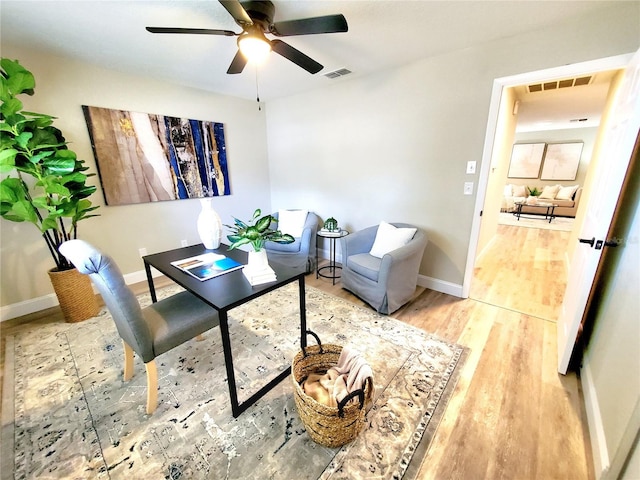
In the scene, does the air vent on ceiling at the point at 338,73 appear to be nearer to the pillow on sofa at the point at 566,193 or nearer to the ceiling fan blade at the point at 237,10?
the ceiling fan blade at the point at 237,10

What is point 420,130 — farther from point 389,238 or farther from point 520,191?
point 520,191

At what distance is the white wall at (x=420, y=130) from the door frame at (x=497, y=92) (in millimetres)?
42

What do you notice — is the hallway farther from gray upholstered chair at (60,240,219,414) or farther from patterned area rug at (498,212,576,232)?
gray upholstered chair at (60,240,219,414)

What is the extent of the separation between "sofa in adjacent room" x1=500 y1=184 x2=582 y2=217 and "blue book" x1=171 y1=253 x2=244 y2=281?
7706 mm

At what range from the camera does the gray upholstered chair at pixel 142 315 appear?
1203mm

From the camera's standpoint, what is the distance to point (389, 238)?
260 cm

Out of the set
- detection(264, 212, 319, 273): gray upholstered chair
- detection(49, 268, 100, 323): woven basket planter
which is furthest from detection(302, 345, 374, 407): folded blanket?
detection(49, 268, 100, 323): woven basket planter

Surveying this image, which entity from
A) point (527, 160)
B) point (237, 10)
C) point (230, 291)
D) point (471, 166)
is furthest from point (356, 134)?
point (527, 160)

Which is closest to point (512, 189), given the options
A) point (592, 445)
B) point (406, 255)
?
point (406, 255)

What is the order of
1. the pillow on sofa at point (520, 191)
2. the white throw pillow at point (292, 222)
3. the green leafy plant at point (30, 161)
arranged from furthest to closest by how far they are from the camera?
1. the pillow on sofa at point (520, 191)
2. the white throw pillow at point (292, 222)
3. the green leafy plant at point (30, 161)

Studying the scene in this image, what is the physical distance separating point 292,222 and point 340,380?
2414mm

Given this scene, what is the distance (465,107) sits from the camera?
2.29 m

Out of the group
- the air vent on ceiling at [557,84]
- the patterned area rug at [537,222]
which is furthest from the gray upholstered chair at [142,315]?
the patterned area rug at [537,222]

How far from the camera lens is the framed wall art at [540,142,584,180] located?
6695 millimetres
